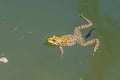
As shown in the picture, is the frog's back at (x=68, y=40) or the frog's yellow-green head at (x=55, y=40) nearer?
the frog's yellow-green head at (x=55, y=40)

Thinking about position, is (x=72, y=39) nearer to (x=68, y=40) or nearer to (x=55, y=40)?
(x=68, y=40)

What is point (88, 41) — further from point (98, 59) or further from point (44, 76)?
point (44, 76)

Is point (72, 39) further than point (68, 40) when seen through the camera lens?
Yes

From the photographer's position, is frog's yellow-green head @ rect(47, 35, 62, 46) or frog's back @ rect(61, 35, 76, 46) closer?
frog's yellow-green head @ rect(47, 35, 62, 46)

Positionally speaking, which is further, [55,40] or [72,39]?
[72,39]

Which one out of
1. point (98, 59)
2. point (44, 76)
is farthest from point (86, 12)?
point (44, 76)

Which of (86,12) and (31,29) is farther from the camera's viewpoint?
(86,12)

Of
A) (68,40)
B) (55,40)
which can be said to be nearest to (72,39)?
(68,40)

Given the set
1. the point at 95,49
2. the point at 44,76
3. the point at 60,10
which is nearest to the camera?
the point at 44,76
